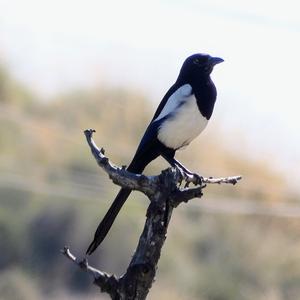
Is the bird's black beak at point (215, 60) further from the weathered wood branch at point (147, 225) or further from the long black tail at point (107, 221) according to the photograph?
the weathered wood branch at point (147, 225)

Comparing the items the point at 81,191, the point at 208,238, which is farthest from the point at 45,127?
the point at 208,238

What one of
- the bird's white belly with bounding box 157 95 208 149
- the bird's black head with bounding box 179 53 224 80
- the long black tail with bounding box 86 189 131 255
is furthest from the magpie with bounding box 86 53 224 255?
the long black tail with bounding box 86 189 131 255

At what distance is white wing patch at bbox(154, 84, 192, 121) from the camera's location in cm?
797

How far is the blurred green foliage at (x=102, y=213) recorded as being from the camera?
1980cm

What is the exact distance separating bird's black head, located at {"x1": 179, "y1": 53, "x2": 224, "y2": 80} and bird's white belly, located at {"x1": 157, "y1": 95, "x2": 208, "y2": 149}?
11.5 inches

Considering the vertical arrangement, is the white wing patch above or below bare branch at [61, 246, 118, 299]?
above

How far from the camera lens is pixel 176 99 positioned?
26.3ft

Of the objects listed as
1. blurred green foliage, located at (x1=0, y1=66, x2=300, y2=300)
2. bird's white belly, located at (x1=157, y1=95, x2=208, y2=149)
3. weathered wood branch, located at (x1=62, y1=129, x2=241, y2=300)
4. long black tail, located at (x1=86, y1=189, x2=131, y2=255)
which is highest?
blurred green foliage, located at (x1=0, y1=66, x2=300, y2=300)

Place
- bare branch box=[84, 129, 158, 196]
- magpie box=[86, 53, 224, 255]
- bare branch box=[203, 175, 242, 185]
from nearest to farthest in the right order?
bare branch box=[84, 129, 158, 196]
bare branch box=[203, 175, 242, 185]
magpie box=[86, 53, 224, 255]

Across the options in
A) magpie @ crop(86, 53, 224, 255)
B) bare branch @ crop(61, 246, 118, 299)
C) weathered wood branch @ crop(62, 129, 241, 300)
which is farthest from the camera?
magpie @ crop(86, 53, 224, 255)

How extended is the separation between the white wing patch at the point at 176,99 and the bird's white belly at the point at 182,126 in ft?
0.10

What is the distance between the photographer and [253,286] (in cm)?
2005

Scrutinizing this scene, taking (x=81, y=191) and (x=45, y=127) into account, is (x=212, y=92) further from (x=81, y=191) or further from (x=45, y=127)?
(x=45, y=127)

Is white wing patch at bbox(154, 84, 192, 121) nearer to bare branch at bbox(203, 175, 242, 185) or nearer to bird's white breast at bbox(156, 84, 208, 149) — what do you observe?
bird's white breast at bbox(156, 84, 208, 149)
